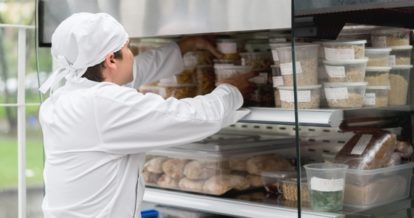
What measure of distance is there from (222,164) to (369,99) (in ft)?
1.89

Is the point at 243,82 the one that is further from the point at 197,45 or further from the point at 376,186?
the point at 376,186

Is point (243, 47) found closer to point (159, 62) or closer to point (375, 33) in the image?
point (159, 62)

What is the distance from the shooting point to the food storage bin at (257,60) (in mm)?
1960

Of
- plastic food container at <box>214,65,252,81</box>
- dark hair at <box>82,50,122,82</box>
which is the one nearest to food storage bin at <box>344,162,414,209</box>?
plastic food container at <box>214,65,252,81</box>

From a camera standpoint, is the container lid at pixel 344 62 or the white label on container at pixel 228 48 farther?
the white label on container at pixel 228 48

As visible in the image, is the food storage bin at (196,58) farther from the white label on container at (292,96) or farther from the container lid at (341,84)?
the container lid at (341,84)

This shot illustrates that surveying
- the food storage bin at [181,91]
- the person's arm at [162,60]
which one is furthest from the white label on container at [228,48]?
the food storage bin at [181,91]

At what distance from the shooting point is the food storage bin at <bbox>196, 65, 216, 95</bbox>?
6.97 ft

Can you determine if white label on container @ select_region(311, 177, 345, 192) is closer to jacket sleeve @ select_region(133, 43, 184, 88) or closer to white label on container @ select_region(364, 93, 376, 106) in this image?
white label on container @ select_region(364, 93, 376, 106)

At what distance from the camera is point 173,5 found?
178cm

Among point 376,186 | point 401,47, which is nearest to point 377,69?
point 401,47

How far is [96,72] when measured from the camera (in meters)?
1.71

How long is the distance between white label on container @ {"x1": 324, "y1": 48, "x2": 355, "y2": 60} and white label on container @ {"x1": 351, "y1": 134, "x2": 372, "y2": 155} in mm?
280

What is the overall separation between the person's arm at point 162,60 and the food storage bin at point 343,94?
2.12 ft
